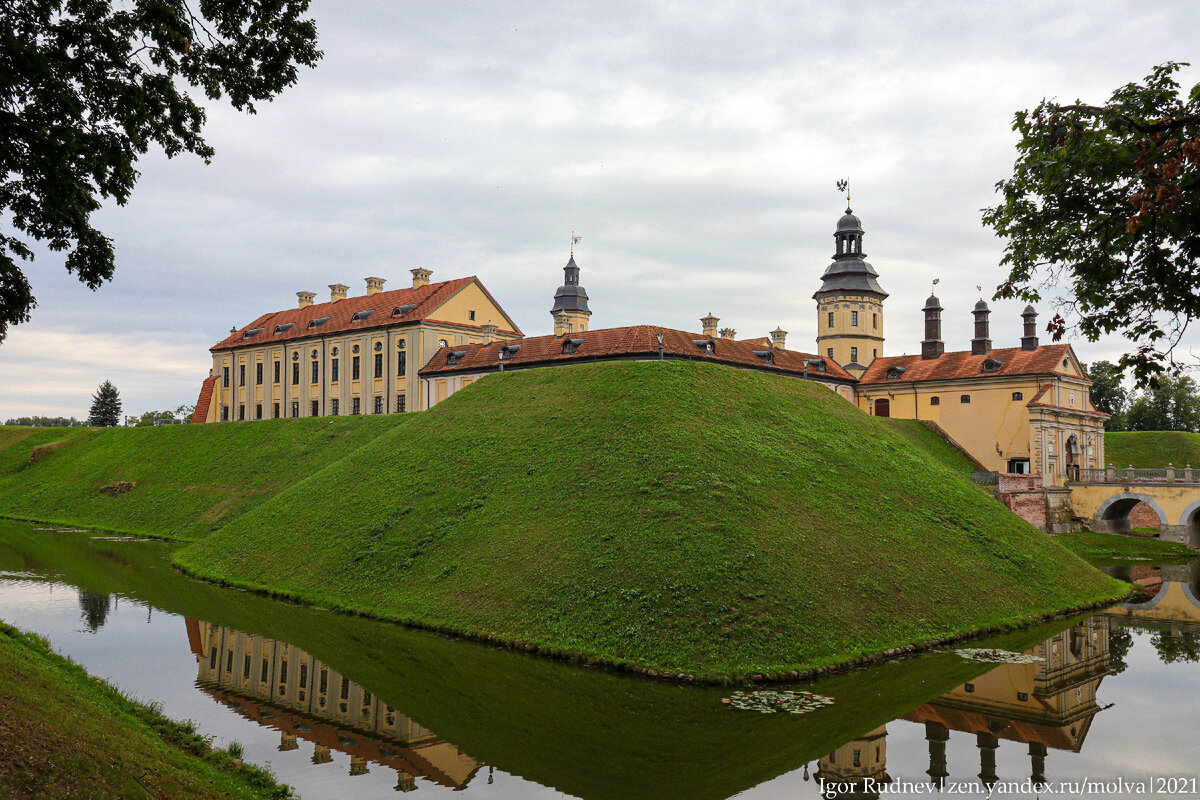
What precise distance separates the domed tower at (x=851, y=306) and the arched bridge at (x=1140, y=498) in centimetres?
2293

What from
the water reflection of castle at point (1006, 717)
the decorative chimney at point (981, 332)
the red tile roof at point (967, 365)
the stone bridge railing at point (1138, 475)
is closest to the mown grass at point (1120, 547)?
the stone bridge railing at point (1138, 475)

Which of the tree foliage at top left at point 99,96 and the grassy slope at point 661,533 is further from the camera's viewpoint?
the grassy slope at point 661,533

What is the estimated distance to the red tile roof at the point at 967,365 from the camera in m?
65.8

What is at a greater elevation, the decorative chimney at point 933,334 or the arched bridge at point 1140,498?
the decorative chimney at point 933,334

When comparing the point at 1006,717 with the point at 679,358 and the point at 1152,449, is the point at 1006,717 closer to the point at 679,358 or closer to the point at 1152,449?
the point at 679,358

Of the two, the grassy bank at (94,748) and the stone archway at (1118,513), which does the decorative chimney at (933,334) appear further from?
the grassy bank at (94,748)

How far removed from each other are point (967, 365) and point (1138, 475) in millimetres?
15332

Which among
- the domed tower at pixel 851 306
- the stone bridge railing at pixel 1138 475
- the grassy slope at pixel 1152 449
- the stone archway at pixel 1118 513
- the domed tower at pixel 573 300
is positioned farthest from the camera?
the domed tower at pixel 573 300

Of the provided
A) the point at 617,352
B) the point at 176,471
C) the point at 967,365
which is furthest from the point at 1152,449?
the point at 176,471

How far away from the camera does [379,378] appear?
73062 mm

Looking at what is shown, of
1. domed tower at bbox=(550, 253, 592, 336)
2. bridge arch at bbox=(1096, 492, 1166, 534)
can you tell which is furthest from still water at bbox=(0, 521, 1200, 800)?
domed tower at bbox=(550, 253, 592, 336)

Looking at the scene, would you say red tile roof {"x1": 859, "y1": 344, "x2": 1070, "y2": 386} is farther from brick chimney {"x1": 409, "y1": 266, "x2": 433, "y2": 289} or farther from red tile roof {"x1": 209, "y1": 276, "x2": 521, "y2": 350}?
brick chimney {"x1": 409, "y1": 266, "x2": 433, "y2": 289}

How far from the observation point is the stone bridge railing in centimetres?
5812

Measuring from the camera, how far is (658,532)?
27.6 metres
